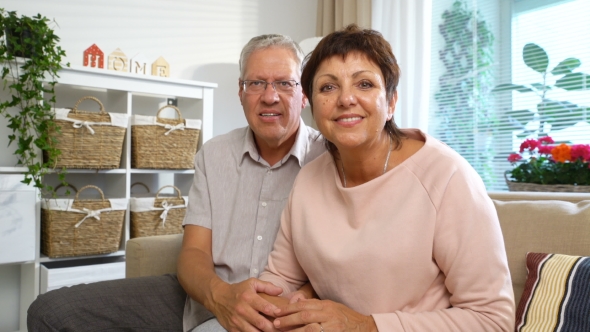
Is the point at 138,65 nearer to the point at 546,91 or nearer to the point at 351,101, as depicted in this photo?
the point at 351,101

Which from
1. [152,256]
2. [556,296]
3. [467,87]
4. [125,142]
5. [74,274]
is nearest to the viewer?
[556,296]

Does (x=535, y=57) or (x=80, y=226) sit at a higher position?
(x=535, y=57)

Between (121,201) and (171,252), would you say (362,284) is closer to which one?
(171,252)

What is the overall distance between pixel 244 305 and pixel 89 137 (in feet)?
5.11

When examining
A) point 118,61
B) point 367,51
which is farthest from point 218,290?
point 118,61

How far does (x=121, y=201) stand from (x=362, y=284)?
1693 millimetres

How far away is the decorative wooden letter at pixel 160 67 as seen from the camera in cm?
290

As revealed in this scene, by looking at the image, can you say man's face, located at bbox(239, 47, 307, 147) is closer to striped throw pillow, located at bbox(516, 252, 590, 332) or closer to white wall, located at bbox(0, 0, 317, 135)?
striped throw pillow, located at bbox(516, 252, 590, 332)

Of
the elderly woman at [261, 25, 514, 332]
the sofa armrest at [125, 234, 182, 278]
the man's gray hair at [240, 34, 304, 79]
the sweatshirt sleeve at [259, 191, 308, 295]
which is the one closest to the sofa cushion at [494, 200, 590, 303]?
the elderly woman at [261, 25, 514, 332]

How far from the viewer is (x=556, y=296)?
3.71 feet

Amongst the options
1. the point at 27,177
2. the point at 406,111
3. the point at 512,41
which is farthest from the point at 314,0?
the point at 27,177

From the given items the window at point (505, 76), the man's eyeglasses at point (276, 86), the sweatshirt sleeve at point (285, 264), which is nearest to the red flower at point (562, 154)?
the window at point (505, 76)

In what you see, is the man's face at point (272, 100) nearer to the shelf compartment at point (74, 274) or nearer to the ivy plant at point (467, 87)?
the shelf compartment at point (74, 274)

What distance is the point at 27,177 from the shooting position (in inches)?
88.7
